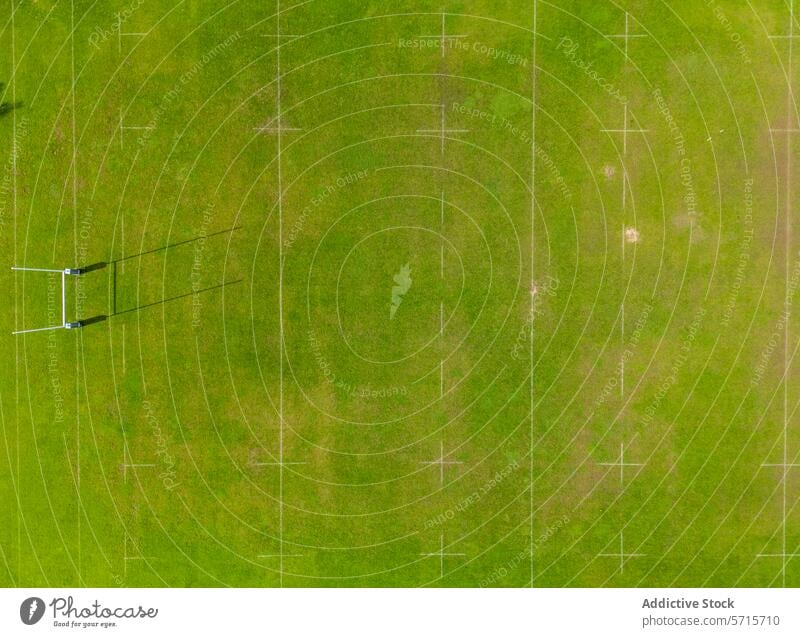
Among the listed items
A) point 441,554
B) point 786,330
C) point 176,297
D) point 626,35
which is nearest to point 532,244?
point 626,35

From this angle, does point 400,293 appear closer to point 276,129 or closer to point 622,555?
point 276,129

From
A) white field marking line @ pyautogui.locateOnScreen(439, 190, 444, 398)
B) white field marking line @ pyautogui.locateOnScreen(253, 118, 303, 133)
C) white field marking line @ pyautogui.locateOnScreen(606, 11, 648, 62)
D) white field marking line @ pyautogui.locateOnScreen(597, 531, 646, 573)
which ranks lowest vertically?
white field marking line @ pyautogui.locateOnScreen(597, 531, 646, 573)

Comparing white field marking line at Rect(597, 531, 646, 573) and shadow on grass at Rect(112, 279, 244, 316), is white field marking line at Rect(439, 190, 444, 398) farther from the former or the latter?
white field marking line at Rect(597, 531, 646, 573)

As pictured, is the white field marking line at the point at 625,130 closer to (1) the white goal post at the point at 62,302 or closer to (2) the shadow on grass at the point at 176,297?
(2) the shadow on grass at the point at 176,297

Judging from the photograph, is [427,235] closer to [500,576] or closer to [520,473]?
[520,473]

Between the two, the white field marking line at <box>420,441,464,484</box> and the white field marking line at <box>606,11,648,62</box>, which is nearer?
the white field marking line at <box>606,11,648,62</box>

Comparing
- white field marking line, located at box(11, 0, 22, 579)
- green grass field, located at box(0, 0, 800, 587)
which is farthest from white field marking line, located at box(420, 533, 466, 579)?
white field marking line, located at box(11, 0, 22, 579)

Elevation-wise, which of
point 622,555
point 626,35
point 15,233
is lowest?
point 622,555

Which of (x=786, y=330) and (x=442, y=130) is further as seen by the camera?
(x=786, y=330)
